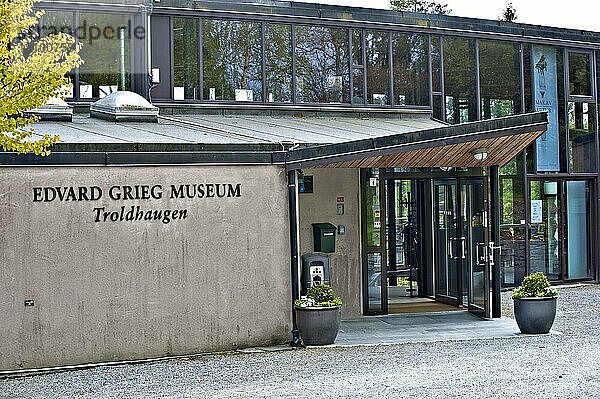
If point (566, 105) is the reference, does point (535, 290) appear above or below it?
below

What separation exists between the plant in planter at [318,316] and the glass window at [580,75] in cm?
998

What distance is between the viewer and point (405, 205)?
Answer: 17359 mm

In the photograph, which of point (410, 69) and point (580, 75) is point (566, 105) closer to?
point (580, 75)

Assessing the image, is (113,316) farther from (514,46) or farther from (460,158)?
(514,46)

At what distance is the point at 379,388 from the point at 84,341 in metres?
3.66

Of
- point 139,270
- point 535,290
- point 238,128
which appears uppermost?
point 238,128

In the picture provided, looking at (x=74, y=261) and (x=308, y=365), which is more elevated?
(x=74, y=261)

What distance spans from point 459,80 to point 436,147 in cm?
646

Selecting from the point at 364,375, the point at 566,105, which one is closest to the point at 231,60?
the point at 566,105

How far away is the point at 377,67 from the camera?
18094 millimetres

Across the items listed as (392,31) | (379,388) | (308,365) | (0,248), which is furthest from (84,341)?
(392,31)

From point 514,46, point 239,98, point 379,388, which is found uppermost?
point 514,46

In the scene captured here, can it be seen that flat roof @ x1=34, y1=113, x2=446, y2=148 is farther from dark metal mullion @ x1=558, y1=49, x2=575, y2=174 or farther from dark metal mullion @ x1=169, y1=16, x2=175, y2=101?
dark metal mullion @ x1=558, y1=49, x2=575, y2=174

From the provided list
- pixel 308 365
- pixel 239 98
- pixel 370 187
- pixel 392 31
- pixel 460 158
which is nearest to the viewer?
pixel 308 365
